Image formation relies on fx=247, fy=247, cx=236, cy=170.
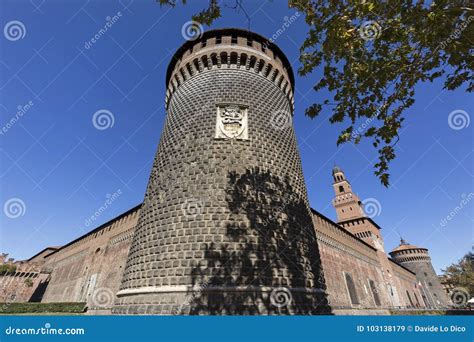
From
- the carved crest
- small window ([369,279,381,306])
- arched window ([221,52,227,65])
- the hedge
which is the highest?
arched window ([221,52,227,65])

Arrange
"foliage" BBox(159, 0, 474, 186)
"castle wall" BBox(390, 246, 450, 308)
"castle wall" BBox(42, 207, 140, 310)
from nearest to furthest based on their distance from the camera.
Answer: "foliage" BBox(159, 0, 474, 186) < "castle wall" BBox(42, 207, 140, 310) < "castle wall" BBox(390, 246, 450, 308)

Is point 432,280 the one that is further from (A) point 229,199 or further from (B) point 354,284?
(A) point 229,199

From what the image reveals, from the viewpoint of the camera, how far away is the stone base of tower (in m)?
6.27

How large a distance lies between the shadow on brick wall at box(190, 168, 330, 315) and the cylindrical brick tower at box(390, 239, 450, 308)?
2174 inches

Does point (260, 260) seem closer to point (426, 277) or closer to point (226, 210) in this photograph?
point (226, 210)

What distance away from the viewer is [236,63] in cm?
1176

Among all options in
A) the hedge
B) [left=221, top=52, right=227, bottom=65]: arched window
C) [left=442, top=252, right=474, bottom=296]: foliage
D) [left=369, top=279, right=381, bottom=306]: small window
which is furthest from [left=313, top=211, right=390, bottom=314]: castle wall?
the hedge

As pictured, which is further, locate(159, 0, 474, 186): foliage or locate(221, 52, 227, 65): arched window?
locate(221, 52, 227, 65): arched window

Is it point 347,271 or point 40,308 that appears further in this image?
point 40,308

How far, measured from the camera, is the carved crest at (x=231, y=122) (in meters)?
9.45

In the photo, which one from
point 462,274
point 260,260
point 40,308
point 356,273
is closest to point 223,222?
point 260,260

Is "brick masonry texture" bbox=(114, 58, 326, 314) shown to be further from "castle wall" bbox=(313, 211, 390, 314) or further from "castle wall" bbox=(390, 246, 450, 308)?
"castle wall" bbox=(390, 246, 450, 308)

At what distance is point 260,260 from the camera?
7023 millimetres

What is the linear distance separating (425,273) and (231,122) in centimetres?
5829
